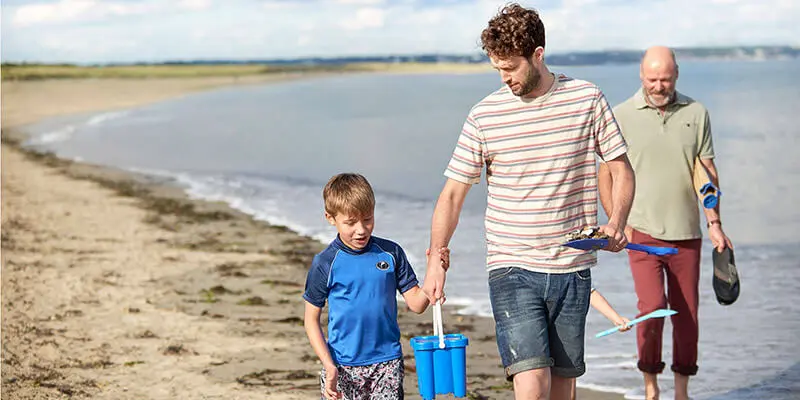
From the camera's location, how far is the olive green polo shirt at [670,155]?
6410 millimetres

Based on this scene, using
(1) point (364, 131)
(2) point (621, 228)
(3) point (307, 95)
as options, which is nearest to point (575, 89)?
(2) point (621, 228)

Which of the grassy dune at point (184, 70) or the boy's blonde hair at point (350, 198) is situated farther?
the grassy dune at point (184, 70)

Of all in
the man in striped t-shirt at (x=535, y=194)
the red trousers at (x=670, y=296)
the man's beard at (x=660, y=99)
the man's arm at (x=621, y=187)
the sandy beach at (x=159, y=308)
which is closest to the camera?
the man in striped t-shirt at (x=535, y=194)

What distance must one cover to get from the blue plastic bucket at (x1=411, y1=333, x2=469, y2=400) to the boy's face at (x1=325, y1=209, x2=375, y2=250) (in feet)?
1.46

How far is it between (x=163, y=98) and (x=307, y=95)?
663 centimetres

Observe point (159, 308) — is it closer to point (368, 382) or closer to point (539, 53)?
point (368, 382)

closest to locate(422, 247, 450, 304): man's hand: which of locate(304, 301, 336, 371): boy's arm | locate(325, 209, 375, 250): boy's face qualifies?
locate(325, 209, 375, 250): boy's face

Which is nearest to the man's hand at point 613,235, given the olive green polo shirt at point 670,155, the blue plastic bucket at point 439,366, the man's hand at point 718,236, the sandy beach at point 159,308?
the blue plastic bucket at point 439,366

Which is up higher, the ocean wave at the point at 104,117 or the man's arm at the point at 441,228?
the man's arm at the point at 441,228

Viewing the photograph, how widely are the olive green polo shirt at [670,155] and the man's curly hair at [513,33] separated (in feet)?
6.02

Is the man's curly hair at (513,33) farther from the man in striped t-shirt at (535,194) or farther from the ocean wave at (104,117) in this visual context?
the ocean wave at (104,117)

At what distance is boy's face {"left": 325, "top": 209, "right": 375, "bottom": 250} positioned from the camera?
186 inches

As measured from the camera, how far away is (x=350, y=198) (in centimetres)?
471

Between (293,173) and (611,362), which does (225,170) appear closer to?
(293,173)
